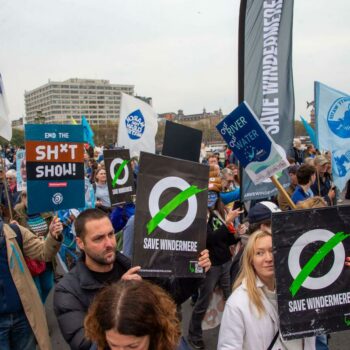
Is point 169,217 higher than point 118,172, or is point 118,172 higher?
point 118,172

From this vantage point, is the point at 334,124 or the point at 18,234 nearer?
the point at 18,234

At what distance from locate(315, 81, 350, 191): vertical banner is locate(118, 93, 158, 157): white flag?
3.51 meters

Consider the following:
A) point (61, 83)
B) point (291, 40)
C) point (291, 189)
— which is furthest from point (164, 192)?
point (61, 83)

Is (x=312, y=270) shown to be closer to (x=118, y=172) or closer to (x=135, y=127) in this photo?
(x=118, y=172)

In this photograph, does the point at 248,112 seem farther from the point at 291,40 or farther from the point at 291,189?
the point at 291,189

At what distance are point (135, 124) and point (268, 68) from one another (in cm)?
427

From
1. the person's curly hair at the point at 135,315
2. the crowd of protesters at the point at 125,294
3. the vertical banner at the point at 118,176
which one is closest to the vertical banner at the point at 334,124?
the crowd of protesters at the point at 125,294

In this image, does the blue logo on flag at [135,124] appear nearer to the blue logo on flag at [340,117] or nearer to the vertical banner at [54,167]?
the blue logo on flag at [340,117]

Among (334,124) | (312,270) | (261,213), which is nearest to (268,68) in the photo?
(261,213)

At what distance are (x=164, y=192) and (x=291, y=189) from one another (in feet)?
13.3

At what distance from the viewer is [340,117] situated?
5.05 meters

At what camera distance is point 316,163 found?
5.84m

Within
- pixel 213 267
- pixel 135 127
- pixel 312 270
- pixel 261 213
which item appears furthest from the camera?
pixel 135 127

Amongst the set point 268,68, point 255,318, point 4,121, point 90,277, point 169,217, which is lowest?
point 255,318
